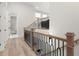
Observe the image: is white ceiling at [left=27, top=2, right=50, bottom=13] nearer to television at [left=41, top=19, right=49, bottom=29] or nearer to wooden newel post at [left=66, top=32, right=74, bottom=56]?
television at [left=41, top=19, right=49, bottom=29]

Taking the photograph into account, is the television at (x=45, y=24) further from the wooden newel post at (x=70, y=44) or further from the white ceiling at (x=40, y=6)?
the wooden newel post at (x=70, y=44)

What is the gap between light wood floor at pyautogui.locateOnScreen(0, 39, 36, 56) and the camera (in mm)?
2164

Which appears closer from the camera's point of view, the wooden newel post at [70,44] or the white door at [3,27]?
the wooden newel post at [70,44]

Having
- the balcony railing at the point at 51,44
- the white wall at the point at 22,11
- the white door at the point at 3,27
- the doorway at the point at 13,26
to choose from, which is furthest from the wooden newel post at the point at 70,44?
the white door at the point at 3,27

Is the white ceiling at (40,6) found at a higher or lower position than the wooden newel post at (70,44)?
higher

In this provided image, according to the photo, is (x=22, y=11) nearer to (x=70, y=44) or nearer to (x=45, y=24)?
(x=45, y=24)

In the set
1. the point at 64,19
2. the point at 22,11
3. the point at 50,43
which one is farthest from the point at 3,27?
the point at 64,19

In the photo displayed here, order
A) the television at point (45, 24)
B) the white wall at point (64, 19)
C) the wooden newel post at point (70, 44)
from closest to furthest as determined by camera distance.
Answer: the wooden newel post at point (70, 44), the white wall at point (64, 19), the television at point (45, 24)

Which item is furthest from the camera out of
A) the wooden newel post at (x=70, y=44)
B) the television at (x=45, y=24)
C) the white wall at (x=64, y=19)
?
the television at (x=45, y=24)

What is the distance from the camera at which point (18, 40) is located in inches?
86.5

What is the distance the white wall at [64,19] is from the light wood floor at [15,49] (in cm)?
54

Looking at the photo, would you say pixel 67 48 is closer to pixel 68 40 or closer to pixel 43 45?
pixel 68 40

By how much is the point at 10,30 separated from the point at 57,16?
783mm

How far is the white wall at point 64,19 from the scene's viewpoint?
2047 millimetres
